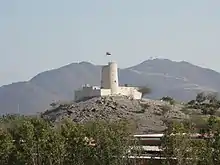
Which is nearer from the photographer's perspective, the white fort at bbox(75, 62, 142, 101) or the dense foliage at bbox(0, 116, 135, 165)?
the dense foliage at bbox(0, 116, 135, 165)

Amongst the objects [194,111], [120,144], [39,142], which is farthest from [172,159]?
Answer: [194,111]

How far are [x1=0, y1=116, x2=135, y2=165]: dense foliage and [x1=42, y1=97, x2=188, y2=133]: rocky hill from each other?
30.0 metres

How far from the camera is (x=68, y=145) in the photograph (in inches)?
1396

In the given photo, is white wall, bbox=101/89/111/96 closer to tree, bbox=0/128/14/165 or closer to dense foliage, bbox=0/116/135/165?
dense foliage, bbox=0/116/135/165

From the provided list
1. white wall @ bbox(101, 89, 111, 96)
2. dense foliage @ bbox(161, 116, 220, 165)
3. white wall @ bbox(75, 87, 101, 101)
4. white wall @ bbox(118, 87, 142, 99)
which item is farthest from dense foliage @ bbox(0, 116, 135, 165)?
white wall @ bbox(118, 87, 142, 99)

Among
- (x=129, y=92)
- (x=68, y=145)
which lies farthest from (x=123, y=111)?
(x=68, y=145)

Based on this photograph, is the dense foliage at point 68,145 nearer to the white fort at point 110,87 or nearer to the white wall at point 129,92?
the white fort at point 110,87

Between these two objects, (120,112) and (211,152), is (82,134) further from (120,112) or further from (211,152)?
(120,112)

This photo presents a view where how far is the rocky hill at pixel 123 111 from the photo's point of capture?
68.9m

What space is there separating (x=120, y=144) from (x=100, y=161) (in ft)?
5.16

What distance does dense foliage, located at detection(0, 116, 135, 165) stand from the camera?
113 ft

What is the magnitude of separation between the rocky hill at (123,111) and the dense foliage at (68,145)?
30.0m

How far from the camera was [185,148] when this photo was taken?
3112 centimetres

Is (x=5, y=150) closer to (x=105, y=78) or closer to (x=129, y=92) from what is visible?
(x=105, y=78)
